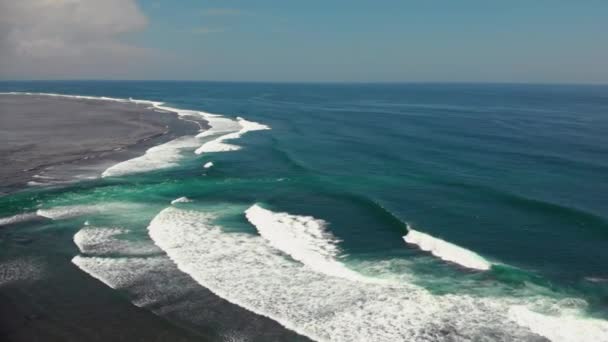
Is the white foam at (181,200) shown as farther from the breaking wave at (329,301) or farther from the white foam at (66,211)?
the breaking wave at (329,301)

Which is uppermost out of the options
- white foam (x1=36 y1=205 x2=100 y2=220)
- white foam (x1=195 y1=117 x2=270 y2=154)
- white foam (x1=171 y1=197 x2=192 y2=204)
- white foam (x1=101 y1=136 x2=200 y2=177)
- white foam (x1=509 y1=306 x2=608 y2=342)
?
white foam (x1=195 y1=117 x2=270 y2=154)

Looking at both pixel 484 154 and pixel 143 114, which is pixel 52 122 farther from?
pixel 484 154

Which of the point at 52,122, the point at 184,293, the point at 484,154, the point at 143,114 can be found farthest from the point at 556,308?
the point at 143,114

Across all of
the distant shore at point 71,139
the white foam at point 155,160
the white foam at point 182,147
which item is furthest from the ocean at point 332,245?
the distant shore at point 71,139

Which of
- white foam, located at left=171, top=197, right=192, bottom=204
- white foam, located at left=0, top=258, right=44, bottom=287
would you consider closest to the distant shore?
white foam, located at left=171, top=197, right=192, bottom=204

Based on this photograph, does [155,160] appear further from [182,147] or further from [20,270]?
[20,270]

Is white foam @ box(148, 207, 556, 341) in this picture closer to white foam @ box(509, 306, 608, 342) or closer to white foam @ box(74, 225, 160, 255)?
white foam @ box(509, 306, 608, 342)
